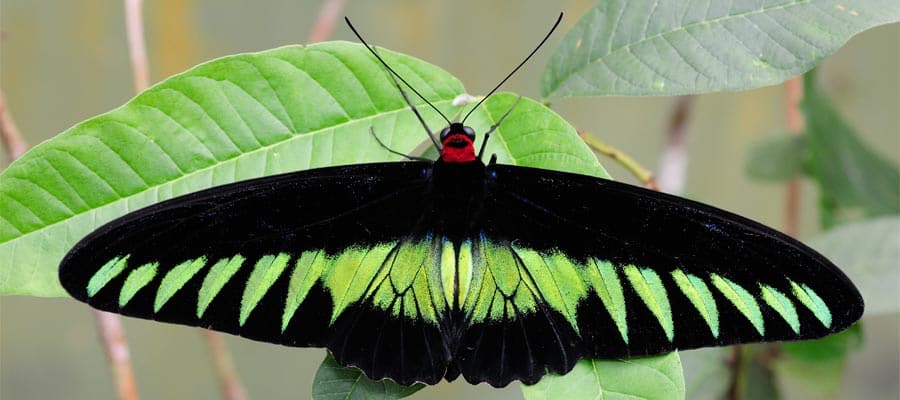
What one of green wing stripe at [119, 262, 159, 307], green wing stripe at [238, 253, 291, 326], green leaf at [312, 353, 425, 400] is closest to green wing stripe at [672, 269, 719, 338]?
green leaf at [312, 353, 425, 400]

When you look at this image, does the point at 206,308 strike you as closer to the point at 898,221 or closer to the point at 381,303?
the point at 381,303

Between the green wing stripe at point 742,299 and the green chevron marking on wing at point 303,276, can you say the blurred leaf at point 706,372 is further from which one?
the green chevron marking on wing at point 303,276

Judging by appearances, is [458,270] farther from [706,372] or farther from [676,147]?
[676,147]

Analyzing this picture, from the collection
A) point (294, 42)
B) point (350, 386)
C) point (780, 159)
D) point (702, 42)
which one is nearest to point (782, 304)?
point (702, 42)

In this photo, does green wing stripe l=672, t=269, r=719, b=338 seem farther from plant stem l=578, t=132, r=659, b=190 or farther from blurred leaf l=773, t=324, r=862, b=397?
blurred leaf l=773, t=324, r=862, b=397

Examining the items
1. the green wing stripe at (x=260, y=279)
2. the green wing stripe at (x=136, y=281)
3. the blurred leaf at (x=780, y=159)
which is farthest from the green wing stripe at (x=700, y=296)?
the blurred leaf at (x=780, y=159)
